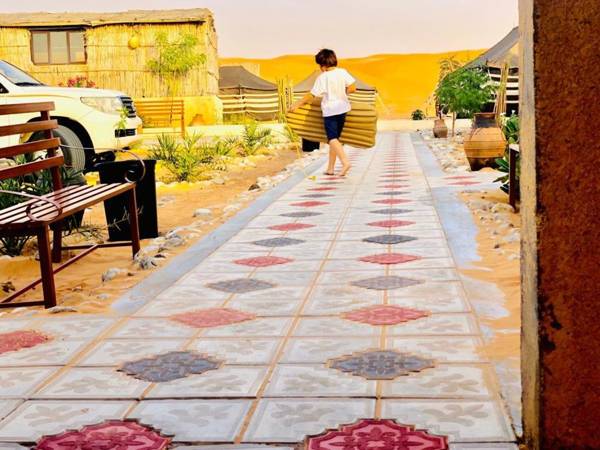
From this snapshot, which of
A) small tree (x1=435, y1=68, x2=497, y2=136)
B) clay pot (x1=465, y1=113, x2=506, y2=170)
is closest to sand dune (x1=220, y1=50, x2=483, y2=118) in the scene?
small tree (x1=435, y1=68, x2=497, y2=136)

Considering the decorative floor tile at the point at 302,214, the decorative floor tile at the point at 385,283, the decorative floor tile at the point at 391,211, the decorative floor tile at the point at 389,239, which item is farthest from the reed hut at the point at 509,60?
the decorative floor tile at the point at 385,283

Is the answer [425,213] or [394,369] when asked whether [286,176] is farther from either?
[394,369]

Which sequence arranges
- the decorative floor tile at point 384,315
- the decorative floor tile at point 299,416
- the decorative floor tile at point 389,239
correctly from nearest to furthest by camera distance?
the decorative floor tile at point 299,416 < the decorative floor tile at point 384,315 < the decorative floor tile at point 389,239

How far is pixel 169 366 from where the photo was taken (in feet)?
9.50

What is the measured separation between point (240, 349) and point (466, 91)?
14114 mm

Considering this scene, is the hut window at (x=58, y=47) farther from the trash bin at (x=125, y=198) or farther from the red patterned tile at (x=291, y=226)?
the red patterned tile at (x=291, y=226)

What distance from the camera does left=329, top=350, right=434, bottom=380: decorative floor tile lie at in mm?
2723

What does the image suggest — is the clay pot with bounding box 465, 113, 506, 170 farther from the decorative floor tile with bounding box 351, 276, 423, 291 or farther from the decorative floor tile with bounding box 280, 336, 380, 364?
the decorative floor tile with bounding box 280, 336, 380, 364

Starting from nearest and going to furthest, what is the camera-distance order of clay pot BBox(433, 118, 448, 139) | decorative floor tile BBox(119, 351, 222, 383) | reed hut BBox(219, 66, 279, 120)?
decorative floor tile BBox(119, 351, 222, 383) < clay pot BBox(433, 118, 448, 139) < reed hut BBox(219, 66, 279, 120)

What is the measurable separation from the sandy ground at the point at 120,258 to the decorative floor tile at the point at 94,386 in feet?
3.33

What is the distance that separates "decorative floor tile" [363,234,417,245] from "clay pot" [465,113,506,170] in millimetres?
4866

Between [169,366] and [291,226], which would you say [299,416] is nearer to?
[169,366]

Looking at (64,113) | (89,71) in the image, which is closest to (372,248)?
(64,113)

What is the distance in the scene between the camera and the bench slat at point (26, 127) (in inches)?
177
